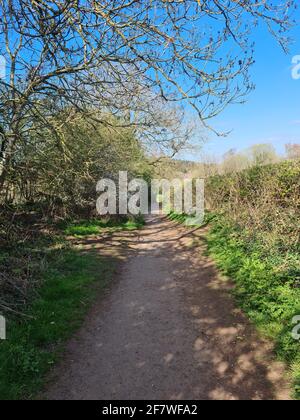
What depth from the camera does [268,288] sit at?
6.40 metres

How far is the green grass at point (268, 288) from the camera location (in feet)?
16.3

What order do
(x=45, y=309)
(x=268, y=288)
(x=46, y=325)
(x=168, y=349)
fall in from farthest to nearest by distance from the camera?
(x=268, y=288) < (x=45, y=309) < (x=46, y=325) < (x=168, y=349)

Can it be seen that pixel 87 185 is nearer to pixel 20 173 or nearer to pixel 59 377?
pixel 20 173

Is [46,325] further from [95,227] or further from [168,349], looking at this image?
[95,227]

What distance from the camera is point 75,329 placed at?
19.2ft

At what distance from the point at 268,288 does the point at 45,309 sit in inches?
164

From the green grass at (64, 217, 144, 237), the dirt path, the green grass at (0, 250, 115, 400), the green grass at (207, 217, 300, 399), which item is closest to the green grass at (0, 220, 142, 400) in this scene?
the green grass at (0, 250, 115, 400)

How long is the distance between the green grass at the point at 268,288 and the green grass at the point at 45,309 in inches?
123

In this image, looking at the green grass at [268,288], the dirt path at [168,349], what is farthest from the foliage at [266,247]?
the dirt path at [168,349]

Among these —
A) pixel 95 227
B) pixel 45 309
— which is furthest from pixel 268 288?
pixel 95 227

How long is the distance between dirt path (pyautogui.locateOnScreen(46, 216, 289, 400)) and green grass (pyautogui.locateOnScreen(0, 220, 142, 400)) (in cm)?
24

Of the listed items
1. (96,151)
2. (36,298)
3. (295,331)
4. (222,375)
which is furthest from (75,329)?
(96,151)

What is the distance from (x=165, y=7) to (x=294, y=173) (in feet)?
22.5

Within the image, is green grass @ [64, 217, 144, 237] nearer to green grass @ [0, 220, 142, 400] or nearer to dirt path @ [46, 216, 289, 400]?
green grass @ [0, 220, 142, 400]
